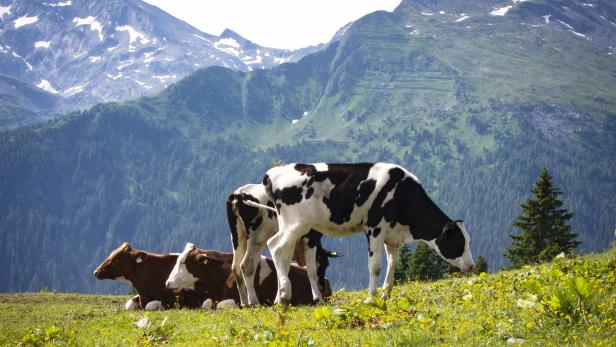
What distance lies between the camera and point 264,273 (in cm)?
2155

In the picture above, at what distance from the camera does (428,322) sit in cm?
1090

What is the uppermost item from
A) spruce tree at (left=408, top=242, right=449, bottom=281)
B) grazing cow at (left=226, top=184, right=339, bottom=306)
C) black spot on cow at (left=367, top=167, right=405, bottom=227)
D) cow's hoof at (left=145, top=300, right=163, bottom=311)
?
black spot on cow at (left=367, top=167, right=405, bottom=227)

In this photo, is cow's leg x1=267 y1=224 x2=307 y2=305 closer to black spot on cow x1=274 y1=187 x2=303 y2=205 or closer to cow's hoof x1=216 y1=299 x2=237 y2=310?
black spot on cow x1=274 y1=187 x2=303 y2=205

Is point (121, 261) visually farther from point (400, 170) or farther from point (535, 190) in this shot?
point (535, 190)

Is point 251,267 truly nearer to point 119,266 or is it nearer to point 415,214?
point 415,214

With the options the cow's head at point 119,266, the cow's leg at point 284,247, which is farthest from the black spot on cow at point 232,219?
the cow's head at point 119,266

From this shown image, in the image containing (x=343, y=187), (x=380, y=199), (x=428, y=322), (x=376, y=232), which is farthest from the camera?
(x=343, y=187)

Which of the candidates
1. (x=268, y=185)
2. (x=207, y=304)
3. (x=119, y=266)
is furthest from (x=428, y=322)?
(x=119, y=266)

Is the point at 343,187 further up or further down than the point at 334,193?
further up

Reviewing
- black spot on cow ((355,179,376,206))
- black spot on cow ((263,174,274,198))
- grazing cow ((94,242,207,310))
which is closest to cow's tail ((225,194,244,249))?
black spot on cow ((263,174,274,198))

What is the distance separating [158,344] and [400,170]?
7.90 meters

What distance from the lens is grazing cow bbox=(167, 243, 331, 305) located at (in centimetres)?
2122

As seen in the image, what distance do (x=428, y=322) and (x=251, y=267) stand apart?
9.87 m

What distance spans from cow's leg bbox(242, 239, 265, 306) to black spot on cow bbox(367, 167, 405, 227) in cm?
485
